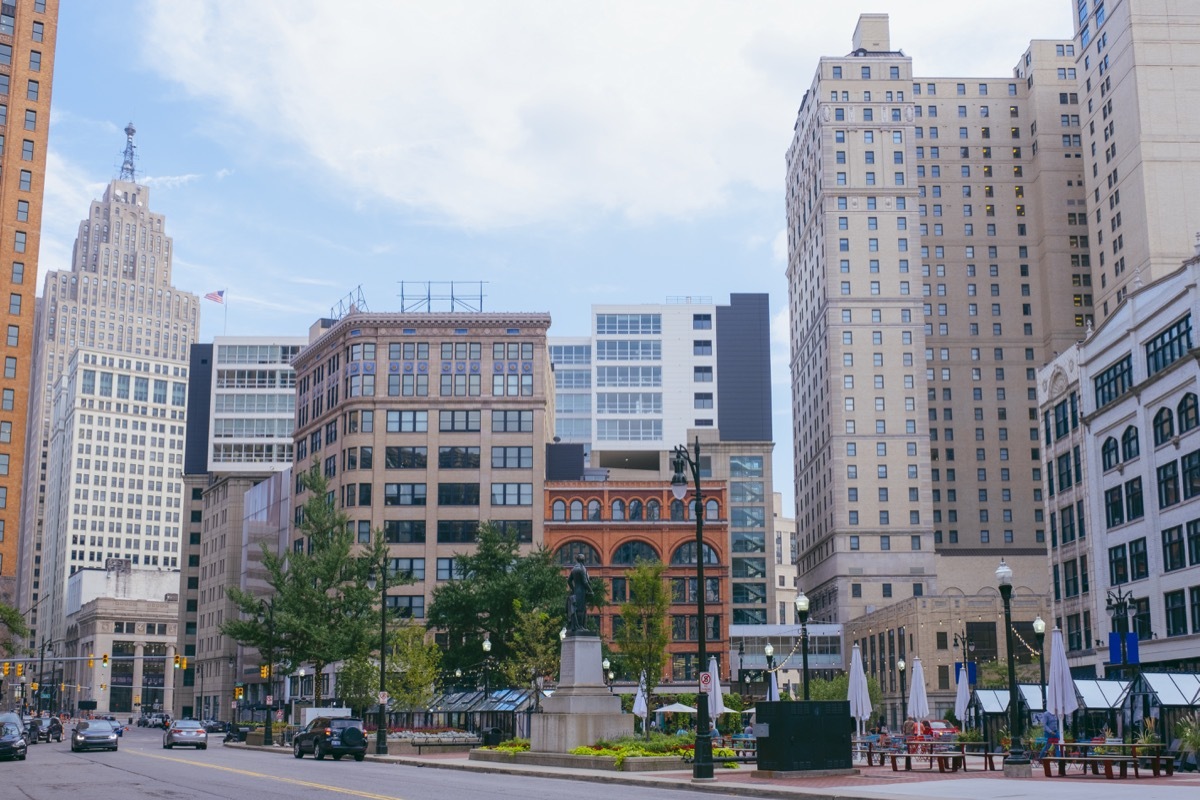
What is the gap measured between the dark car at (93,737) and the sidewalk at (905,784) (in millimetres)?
25999

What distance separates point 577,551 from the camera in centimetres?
11162

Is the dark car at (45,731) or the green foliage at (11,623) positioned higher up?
the green foliage at (11,623)

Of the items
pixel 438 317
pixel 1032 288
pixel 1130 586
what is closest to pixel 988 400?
pixel 1032 288

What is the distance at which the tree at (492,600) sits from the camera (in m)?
85.1

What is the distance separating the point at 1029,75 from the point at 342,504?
101701mm

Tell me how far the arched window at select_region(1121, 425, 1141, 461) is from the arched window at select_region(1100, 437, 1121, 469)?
2.23 feet

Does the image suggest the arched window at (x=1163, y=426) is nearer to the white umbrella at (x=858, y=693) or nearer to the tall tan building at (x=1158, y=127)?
the white umbrella at (x=858, y=693)

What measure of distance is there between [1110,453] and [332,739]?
44.6m

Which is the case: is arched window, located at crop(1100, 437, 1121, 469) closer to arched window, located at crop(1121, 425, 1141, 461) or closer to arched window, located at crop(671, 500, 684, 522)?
arched window, located at crop(1121, 425, 1141, 461)

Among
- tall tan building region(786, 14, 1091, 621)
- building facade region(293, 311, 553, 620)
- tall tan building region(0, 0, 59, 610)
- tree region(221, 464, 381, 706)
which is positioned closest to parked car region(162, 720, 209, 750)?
tree region(221, 464, 381, 706)

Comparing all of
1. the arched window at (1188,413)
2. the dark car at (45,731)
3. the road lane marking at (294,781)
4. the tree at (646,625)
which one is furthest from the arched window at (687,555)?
the road lane marking at (294,781)

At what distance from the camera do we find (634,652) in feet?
251

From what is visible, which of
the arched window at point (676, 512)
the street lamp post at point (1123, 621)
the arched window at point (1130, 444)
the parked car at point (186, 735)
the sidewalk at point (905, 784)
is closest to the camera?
the sidewalk at point (905, 784)

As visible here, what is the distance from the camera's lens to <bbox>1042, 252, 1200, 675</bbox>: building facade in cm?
6006
